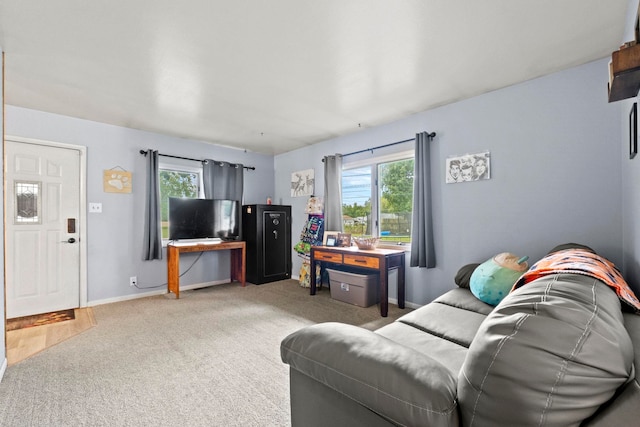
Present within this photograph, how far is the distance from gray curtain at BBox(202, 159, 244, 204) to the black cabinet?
35 centimetres

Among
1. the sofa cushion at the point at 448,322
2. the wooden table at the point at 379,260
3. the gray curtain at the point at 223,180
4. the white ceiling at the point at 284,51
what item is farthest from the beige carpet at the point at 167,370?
the white ceiling at the point at 284,51

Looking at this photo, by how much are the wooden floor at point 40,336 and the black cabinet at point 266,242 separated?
2.23m

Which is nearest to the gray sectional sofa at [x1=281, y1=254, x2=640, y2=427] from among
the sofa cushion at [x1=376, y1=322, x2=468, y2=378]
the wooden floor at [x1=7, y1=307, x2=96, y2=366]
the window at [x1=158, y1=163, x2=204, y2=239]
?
the sofa cushion at [x1=376, y1=322, x2=468, y2=378]

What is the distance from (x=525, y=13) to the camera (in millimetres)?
1851

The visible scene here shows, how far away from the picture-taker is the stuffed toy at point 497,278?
2127mm

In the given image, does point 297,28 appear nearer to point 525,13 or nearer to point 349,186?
point 525,13

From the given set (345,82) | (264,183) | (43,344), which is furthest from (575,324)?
(264,183)

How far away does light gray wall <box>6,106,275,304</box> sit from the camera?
354 cm

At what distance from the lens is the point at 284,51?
7.42ft

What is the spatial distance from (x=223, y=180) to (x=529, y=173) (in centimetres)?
421

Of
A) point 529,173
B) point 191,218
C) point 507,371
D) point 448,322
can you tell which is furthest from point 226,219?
point 507,371

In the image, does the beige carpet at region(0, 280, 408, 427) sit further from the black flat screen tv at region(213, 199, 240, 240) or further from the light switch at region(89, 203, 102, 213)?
the black flat screen tv at region(213, 199, 240, 240)

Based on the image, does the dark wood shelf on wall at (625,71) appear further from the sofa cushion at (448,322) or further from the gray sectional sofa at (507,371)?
the sofa cushion at (448,322)

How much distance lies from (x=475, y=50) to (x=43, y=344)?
14.6 ft
